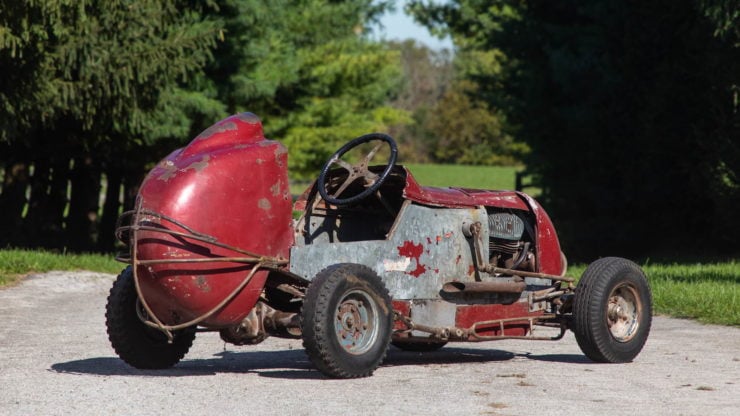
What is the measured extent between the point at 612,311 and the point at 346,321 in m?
2.63

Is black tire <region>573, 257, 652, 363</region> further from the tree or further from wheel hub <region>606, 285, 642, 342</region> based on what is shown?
the tree

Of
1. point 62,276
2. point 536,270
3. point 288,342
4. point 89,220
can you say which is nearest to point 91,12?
point 62,276

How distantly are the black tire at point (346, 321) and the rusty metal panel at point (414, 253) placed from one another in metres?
0.49

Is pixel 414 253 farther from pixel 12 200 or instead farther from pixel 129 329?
pixel 12 200

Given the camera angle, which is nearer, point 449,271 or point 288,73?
point 449,271

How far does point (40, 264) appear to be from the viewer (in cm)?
1938

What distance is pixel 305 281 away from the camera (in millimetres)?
8914

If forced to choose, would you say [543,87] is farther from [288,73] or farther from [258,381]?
[258,381]

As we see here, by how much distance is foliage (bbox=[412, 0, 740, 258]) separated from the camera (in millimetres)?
24766

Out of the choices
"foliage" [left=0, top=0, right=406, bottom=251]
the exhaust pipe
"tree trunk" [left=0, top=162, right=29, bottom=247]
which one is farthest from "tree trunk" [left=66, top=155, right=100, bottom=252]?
the exhaust pipe

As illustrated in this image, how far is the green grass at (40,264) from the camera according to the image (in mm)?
18344

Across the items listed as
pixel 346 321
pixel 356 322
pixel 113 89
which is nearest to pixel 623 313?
pixel 356 322

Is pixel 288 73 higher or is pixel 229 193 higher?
pixel 288 73

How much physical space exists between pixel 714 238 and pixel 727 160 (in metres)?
3.32
